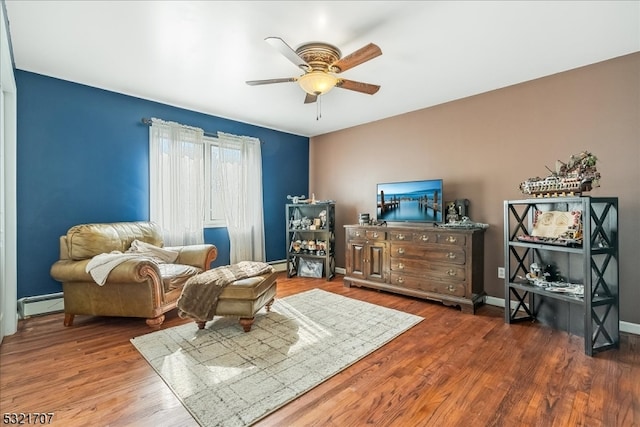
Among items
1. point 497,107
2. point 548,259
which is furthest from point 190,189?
point 548,259

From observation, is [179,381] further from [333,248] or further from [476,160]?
[476,160]

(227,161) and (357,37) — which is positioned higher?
(357,37)

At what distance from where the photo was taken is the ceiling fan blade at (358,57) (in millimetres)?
2039

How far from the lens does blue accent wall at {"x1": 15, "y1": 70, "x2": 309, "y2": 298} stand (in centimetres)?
298

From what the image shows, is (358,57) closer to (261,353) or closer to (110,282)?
(261,353)

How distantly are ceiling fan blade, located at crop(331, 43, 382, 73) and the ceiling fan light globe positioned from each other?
0.08 metres

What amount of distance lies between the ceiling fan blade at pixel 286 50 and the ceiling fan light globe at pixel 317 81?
78 mm

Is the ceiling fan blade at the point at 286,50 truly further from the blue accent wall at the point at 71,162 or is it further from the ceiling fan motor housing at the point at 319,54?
the blue accent wall at the point at 71,162

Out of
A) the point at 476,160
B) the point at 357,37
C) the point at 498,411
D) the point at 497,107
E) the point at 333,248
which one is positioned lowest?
the point at 498,411

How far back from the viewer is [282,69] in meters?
2.92

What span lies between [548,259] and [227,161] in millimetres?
4113

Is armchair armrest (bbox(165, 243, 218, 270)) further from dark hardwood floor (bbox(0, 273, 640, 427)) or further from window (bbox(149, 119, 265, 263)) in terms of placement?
dark hardwood floor (bbox(0, 273, 640, 427))

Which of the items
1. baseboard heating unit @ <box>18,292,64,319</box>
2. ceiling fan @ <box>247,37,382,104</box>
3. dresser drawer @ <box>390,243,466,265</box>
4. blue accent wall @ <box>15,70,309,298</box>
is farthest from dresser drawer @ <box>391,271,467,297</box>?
baseboard heating unit @ <box>18,292,64,319</box>

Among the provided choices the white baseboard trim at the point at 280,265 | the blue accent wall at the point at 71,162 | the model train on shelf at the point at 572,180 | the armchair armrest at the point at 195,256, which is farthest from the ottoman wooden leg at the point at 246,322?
the model train on shelf at the point at 572,180
